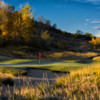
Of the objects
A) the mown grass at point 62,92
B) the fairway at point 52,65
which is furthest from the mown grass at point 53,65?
the mown grass at point 62,92

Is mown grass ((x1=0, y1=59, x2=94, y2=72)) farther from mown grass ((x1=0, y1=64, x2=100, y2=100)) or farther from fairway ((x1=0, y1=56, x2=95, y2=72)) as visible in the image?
mown grass ((x1=0, y1=64, x2=100, y2=100))

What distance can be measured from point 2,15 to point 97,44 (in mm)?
65699

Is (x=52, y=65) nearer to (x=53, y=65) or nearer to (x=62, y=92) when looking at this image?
(x=53, y=65)

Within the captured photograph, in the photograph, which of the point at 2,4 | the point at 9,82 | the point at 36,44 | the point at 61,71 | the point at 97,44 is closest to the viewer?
the point at 9,82

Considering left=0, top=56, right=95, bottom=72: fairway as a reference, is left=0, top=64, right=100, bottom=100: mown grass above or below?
above

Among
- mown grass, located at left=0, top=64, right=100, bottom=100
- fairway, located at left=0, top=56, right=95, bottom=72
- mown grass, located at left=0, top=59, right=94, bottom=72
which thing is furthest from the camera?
fairway, located at left=0, top=56, right=95, bottom=72

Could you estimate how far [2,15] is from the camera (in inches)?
1839

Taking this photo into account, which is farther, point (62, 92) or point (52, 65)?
point (52, 65)

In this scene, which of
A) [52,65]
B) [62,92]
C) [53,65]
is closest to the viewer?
[62,92]

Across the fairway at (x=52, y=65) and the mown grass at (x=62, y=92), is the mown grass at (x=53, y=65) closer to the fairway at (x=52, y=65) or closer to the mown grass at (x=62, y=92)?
the fairway at (x=52, y=65)

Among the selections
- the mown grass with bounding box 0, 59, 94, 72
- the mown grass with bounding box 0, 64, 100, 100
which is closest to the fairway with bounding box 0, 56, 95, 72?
the mown grass with bounding box 0, 59, 94, 72

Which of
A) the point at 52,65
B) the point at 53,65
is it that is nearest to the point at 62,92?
the point at 53,65

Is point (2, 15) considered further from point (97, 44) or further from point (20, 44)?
point (97, 44)

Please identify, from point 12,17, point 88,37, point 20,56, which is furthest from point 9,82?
point 88,37
